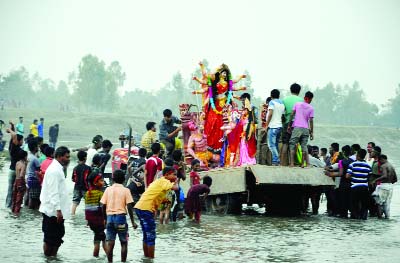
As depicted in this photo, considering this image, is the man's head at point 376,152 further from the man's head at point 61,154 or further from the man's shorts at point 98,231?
the man's head at point 61,154

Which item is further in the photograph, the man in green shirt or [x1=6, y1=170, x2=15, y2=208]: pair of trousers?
the man in green shirt

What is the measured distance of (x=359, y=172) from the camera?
18.2 meters

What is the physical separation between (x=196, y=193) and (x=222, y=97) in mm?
4297

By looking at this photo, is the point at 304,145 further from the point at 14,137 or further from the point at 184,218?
the point at 14,137

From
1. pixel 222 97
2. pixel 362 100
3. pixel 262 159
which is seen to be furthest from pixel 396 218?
pixel 362 100

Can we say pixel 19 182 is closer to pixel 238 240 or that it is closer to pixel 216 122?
pixel 216 122

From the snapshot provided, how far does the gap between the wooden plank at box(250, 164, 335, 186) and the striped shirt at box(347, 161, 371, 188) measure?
0.51 meters

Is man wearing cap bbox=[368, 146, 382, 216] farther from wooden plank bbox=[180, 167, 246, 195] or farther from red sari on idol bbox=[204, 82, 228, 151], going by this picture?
red sari on idol bbox=[204, 82, 228, 151]

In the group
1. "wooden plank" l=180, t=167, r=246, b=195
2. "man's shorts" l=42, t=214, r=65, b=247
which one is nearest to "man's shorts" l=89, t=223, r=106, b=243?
"man's shorts" l=42, t=214, r=65, b=247

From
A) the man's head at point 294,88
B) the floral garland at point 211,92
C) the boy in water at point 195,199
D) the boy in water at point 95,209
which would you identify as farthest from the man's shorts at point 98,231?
the floral garland at point 211,92

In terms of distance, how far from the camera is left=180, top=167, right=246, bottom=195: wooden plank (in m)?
17.7

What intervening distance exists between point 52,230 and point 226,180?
632cm

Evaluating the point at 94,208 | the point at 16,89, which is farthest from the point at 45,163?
the point at 16,89

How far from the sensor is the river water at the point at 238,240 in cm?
1296
